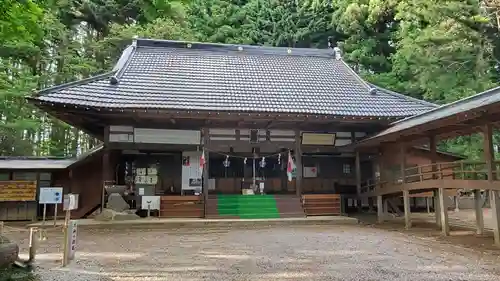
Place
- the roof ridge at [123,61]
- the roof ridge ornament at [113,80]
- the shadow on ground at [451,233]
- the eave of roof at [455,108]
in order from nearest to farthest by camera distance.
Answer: the eave of roof at [455,108], the shadow on ground at [451,233], the roof ridge ornament at [113,80], the roof ridge at [123,61]

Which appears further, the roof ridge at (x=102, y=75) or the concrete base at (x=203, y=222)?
the roof ridge at (x=102, y=75)

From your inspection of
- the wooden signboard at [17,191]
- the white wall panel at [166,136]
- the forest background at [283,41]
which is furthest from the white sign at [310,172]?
the wooden signboard at [17,191]

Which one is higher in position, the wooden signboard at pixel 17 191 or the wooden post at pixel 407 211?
the wooden signboard at pixel 17 191

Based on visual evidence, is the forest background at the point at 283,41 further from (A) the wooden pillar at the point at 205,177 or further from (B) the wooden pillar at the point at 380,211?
(B) the wooden pillar at the point at 380,211

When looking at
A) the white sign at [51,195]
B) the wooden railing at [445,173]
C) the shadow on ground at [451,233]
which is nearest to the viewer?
the shadow on ground at [451,233]

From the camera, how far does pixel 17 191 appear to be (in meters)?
12.5

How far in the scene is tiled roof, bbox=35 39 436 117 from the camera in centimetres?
1253

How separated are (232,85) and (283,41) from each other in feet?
39.6

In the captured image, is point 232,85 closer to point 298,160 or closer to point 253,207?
point 298,160

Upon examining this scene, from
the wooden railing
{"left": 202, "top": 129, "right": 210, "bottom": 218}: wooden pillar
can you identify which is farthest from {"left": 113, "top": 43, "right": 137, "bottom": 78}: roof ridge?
the wooden railing

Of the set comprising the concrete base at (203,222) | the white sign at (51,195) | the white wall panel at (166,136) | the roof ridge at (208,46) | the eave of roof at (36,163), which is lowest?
the concrete base at (203,222)

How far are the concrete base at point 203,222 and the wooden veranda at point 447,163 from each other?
184 centimetres

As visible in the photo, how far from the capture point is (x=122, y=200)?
11953mm

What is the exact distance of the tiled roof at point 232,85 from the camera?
12531 millimetres
